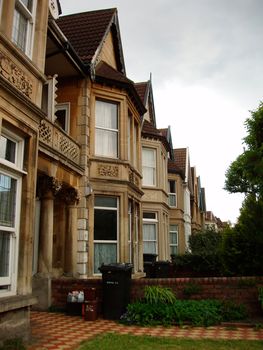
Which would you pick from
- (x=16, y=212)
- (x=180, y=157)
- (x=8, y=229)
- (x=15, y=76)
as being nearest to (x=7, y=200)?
(x=16, y=212)

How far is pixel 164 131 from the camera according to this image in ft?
93.2

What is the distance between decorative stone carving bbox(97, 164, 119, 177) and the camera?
13.0m

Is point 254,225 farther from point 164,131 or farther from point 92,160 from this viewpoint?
point 164,131

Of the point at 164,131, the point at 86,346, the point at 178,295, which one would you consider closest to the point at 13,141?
the point at 86,346

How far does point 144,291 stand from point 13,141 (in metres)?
5.04

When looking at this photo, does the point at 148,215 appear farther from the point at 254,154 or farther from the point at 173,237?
the point at 254,154

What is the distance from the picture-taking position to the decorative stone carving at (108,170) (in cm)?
1303

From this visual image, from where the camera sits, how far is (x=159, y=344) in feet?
22.1

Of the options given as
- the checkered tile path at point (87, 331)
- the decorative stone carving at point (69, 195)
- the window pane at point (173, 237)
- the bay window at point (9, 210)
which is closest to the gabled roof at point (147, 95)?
the window pane at point (173, 237)

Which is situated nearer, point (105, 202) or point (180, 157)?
point (105, 202)

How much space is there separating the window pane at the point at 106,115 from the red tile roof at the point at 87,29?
159 centimetres

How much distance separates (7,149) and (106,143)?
6902 mm

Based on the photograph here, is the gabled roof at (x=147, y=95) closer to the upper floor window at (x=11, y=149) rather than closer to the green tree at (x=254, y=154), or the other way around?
the green tree at (x=254, y=154)

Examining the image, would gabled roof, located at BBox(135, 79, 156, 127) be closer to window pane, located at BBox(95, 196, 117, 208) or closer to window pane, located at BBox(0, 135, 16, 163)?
window pane, located at BBox(95, 196, 117, 208)
